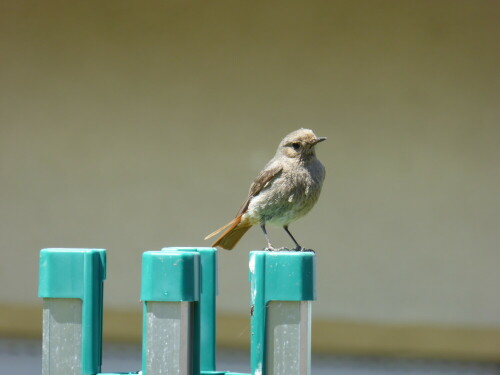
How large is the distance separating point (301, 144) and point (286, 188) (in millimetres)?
227

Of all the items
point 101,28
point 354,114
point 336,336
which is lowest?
point 336,336

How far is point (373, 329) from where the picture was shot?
6297 mm

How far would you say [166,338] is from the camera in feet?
8.34

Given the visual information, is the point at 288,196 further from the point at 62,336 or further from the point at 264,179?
the point at 62,336

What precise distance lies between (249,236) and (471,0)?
7.10 feet

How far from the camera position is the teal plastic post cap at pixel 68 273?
2678 millimetres

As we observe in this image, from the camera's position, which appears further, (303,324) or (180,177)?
(180,177)

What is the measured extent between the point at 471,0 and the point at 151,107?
2.26 m

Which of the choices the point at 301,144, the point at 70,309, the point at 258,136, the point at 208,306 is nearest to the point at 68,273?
the point at 70,309

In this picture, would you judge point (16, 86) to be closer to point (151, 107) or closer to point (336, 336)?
point (151, 107)

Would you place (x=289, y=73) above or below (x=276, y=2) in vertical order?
below

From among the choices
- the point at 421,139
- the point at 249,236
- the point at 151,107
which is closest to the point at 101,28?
the point at 151,107

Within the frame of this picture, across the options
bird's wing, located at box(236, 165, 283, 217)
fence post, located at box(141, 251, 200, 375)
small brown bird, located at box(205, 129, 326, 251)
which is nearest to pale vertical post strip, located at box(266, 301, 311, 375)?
fence post, located at box(141, 251, 200, 375)

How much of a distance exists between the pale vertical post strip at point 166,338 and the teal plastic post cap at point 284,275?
0.77 ft
